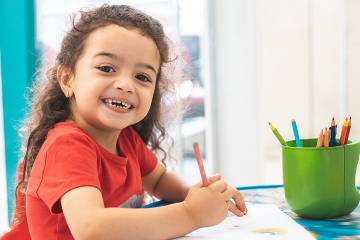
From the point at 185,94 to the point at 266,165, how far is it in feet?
1.16

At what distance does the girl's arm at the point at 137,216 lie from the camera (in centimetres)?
56

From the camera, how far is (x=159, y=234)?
1.92 ft

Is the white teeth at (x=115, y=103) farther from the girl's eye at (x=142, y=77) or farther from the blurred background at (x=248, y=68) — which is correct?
the blurred background at (x=248, y=68)

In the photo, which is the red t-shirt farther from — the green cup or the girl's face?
the green cup

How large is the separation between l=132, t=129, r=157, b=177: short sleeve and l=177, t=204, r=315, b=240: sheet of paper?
0.74ft

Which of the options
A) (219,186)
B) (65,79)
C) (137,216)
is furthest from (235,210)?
(65,79)

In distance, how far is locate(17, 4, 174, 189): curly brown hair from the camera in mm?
750

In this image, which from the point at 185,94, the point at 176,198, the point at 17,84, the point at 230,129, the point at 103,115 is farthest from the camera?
the point at 17,84

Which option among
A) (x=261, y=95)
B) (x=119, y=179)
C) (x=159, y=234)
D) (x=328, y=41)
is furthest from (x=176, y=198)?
(x=328, y=41)

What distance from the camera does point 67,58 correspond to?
0.78 meters

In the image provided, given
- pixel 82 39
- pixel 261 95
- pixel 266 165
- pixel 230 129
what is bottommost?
pixel 266 165

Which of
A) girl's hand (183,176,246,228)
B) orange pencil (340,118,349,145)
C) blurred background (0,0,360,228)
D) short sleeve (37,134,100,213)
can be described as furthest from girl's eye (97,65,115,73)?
blurred background (0,0,360,228)

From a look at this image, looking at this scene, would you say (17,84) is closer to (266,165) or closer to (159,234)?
(266,165)

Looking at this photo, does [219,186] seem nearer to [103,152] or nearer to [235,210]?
[235,210]
